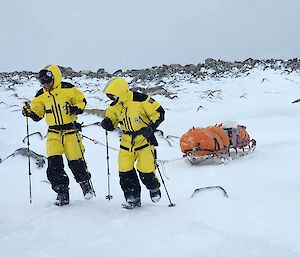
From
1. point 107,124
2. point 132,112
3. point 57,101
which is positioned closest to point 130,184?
point 107,124

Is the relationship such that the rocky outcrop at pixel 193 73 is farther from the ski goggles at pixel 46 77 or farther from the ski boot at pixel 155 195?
the ski boot at pixel 155 195

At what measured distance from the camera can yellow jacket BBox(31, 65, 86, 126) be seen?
6444mm

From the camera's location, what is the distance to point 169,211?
577cm

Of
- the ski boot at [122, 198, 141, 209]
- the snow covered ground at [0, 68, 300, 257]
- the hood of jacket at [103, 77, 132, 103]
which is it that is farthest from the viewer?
the ski boot at [122, 198, 141, 209]

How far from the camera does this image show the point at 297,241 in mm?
4094

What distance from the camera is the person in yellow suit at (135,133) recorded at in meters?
6.10

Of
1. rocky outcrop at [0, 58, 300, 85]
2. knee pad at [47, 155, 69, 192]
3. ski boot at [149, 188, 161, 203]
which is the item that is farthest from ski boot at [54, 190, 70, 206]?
rocky outcrop at [0, 58, 300, 85]

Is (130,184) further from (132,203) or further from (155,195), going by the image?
(155,195)

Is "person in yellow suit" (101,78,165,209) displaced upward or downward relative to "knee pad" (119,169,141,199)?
upward

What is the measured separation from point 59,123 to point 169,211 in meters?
2.12

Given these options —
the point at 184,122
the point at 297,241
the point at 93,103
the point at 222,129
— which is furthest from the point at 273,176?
the point at 93,103

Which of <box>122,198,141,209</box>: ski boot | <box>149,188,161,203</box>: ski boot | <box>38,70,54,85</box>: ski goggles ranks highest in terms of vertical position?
<box>38,70,54,85</box>: ski goggles

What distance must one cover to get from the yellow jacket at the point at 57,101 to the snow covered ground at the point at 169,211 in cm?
131

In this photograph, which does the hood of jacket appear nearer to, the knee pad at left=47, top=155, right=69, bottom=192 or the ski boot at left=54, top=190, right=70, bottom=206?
the knee pad at left=47, top=155, right=69, bottom=192
